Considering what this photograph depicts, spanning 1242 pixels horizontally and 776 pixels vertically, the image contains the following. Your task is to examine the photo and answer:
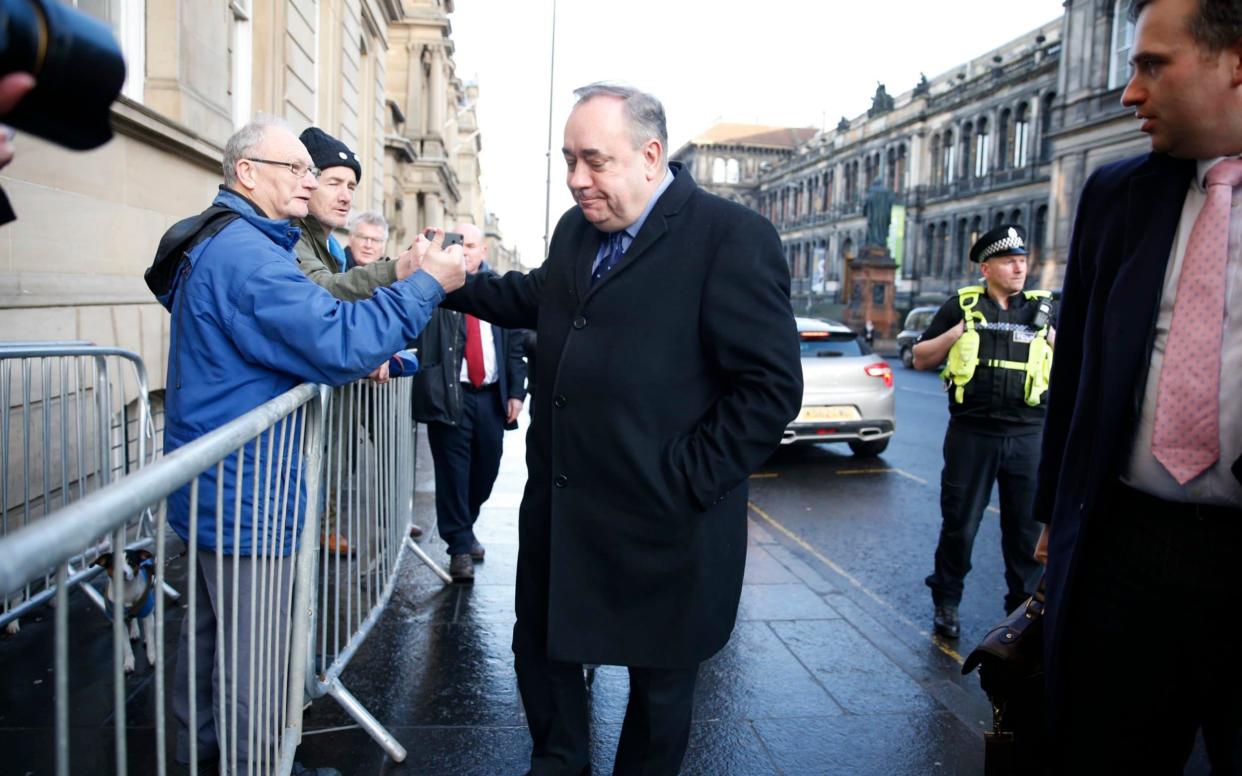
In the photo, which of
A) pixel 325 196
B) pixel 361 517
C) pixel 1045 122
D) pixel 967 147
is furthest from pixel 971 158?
pixel 361 517

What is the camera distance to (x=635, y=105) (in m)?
2.48

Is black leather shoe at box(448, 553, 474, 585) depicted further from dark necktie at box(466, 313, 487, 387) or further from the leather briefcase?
the leather briefcase

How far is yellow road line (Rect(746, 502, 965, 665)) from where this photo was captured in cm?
436

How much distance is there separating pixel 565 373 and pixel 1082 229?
144 cm

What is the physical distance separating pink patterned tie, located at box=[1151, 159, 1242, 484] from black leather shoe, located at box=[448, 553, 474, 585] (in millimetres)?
3862

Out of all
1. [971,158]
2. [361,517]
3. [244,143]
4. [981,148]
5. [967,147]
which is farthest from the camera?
[967,147]

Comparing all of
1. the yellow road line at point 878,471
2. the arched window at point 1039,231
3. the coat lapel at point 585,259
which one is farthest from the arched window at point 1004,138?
the coat lapel at point 585,259

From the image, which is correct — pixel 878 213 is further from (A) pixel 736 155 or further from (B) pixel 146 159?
(A) pixel 736 155

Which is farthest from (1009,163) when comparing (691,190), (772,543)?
(691,190)

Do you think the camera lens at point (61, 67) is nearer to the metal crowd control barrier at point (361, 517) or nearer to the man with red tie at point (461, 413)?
the metal crowd control barrier at point (361, 517)

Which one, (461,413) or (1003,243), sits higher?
(1003,243)

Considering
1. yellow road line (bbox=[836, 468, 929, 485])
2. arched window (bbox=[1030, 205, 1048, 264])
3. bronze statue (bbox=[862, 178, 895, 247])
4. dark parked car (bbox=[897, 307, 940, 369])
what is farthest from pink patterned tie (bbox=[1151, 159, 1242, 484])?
arched window (bbox=[1030, 205, 1048, 264])

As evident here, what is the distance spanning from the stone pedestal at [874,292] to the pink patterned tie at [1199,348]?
122 feet

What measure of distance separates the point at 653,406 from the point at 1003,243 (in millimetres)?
2927
